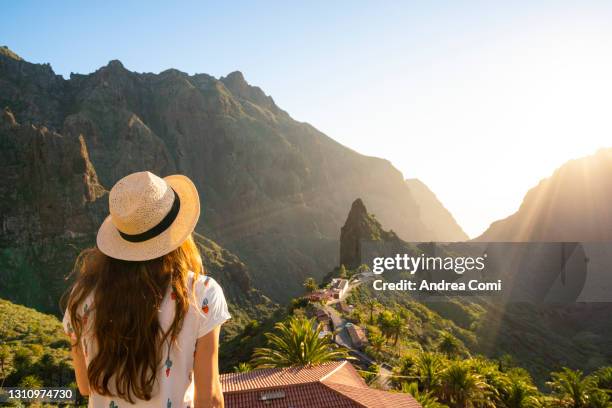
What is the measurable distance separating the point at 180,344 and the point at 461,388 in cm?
2456

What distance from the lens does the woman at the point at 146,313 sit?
2748mm

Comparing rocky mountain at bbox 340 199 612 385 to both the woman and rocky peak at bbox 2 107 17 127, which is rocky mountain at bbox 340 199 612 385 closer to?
the woman

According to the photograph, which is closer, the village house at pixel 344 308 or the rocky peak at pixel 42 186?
the village house at pixel 344 308

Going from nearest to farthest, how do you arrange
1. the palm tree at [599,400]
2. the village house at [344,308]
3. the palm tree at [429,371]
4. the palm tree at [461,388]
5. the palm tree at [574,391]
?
the palm tree at [461,388]
the palm tree at [429,371]
the palm tree at [599,400]
the palm tree at [574,391]
the village house at [344,308]

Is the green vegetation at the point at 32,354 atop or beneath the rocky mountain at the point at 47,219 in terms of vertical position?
beneath

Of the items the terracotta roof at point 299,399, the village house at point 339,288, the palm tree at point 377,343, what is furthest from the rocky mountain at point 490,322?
the terracotta roof at point 299,399

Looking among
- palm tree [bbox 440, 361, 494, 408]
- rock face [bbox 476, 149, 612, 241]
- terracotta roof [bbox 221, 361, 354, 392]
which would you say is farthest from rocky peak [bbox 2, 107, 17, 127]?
rock face [bbox 476, 149, 612, 241]

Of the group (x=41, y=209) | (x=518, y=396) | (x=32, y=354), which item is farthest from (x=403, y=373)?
(x=41, y=209)

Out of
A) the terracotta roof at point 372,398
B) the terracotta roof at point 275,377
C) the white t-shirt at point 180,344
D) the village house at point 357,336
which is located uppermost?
the white t-shirt at point 180,344

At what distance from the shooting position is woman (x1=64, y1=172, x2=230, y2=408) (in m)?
2.75

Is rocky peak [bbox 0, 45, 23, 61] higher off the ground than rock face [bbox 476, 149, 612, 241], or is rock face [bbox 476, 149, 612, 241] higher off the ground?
rocky peak [bbox 0, 45, 23, 61]

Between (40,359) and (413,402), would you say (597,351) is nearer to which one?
(413,402)

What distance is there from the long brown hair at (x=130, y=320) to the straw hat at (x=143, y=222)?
10cm

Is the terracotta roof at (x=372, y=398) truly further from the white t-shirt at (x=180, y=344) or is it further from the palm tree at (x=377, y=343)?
the palm tree at (x=377, y=343)
